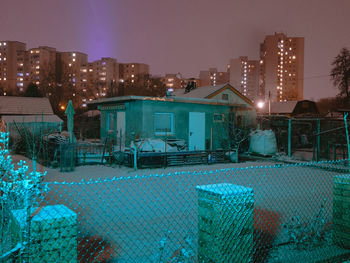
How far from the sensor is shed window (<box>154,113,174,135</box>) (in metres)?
17.4

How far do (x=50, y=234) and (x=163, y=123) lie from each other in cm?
1502

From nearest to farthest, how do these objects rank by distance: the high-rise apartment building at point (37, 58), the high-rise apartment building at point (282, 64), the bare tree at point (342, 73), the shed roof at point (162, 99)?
1. the shed roof at point (162, 99)
2. the bare tree at point (342, 73)
3. the high-rise apartment building at point (37, 58)
4. the high-rise apartment building at point (282, 64)

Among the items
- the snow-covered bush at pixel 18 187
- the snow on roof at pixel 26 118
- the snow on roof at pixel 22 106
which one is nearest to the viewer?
the snow-covered bush at pixel 18 187

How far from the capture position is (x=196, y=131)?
1912 cm

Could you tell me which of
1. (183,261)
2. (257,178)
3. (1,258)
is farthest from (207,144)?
(1,258)

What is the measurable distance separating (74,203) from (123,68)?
12924cm

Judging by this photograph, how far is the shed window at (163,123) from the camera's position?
57.2ft

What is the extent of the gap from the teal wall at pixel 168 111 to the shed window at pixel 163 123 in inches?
9.0

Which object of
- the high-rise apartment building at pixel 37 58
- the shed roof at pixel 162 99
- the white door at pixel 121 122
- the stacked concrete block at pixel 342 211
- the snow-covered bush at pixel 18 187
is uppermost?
the high-rise apartment building at pixel 37 58

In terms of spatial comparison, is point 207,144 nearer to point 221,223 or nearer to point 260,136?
point 260,136

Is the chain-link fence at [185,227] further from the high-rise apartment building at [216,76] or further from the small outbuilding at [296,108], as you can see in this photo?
the high-rise apartment building at [216,76]

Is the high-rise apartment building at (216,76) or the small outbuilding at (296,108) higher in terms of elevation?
the high-rise apartment building at (216,76)

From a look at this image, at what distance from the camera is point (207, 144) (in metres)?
19.9

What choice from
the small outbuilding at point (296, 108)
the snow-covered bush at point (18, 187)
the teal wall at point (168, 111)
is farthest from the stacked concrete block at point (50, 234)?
the small outbuilding at point (296, 108)
